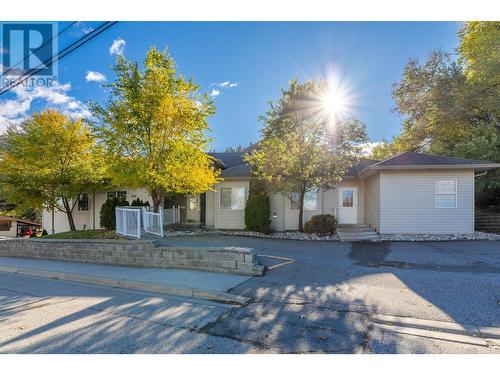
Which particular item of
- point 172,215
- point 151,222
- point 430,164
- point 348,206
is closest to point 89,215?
point 172,215

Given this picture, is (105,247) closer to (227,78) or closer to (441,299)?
(227,78)

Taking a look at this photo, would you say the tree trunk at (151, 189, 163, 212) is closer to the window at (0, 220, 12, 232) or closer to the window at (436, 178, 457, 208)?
the window at (436, 178, 457, 208)

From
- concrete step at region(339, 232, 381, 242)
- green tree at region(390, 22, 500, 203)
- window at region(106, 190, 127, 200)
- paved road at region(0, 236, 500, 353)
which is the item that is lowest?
paved road at region(0, 236, 500, 353)

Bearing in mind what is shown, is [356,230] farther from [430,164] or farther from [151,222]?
[151,222]

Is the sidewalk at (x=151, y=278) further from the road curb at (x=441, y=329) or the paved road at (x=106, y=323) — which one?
the road curb at (x=441, y=329)

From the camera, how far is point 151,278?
23.3ft

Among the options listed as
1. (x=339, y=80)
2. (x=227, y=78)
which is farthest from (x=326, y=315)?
(x=339, y=80)

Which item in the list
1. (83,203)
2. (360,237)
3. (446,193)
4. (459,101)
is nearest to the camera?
(360,237)

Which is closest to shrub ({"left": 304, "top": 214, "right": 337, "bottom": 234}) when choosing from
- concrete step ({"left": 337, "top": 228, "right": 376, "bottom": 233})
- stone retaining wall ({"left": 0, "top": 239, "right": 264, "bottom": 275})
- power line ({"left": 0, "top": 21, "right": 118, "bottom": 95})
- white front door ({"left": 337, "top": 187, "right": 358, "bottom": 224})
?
concrete step ({"left": 337, "top": 228, "right": 376, "bottom": 233})

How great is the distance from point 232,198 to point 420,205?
27.8 feet

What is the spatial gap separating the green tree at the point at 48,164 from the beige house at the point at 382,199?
125 inches

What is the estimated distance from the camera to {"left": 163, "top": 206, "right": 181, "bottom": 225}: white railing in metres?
15.0

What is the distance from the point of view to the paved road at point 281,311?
3.63 meters

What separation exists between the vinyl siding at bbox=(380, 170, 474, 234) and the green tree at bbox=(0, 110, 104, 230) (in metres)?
12.6
